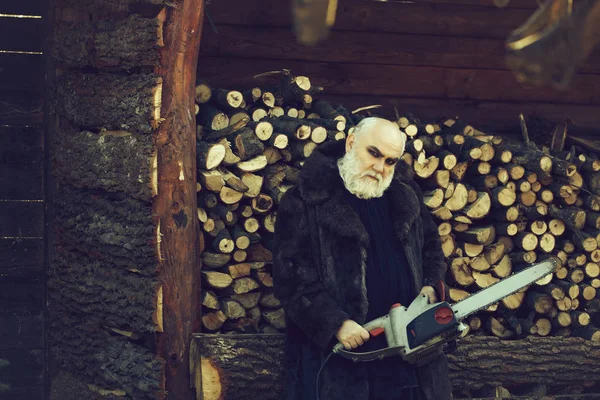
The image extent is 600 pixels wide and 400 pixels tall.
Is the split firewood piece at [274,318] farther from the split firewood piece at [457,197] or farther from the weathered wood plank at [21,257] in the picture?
the weathered wood plank at [21,257]

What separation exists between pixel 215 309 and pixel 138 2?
1.62m

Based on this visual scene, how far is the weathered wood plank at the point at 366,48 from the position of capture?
20.1 ft

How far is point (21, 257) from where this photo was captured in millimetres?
5785

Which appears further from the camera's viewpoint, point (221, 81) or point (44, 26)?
point (221, 81)

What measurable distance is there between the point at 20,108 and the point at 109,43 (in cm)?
115

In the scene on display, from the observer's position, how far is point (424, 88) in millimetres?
6605

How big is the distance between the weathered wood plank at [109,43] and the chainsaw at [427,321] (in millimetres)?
1756

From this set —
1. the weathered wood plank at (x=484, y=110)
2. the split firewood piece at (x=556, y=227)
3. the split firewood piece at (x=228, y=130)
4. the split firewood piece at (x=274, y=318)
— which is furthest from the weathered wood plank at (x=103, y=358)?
the split firewood piece at (x=556, y=227)

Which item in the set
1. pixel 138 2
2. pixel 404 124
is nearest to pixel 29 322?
pixel 138 2

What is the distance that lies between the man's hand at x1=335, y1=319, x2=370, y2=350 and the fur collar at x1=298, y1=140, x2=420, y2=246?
37 cm

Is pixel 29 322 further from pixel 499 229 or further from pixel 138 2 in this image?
pixel 499 229

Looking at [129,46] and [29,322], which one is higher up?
[129,46]

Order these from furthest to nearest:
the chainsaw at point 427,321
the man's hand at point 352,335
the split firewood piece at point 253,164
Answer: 1. the split firewood piece at point 253,164
2. the man's hand at point 352,335
3. the chainsaw at point 427,321

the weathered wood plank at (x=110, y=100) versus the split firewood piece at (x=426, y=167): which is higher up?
the weathered wood plank at (x=110, y=100)
